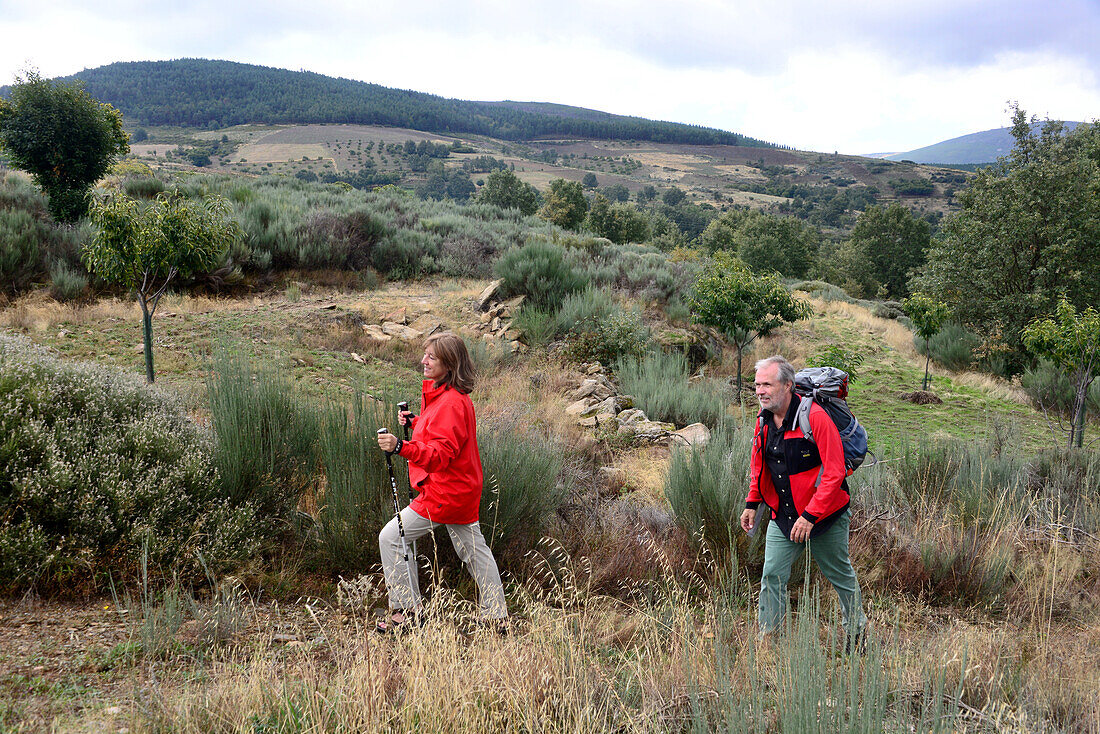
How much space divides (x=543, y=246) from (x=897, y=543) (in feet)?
40.8

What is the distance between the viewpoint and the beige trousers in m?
3.72

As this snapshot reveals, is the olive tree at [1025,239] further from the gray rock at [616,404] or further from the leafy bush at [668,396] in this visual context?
the gray rock at [616,404]

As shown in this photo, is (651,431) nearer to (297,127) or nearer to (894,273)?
(894,273)

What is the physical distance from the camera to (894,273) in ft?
172

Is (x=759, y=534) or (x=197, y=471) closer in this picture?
(x=197, y=471)

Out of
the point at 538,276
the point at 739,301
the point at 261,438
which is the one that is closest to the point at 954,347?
the point at 739,301

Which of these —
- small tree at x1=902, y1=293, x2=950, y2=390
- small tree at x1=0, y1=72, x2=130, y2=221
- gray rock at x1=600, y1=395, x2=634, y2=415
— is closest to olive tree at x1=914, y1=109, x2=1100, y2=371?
small tree at x1=902, y1=293, x2=950, y2=390

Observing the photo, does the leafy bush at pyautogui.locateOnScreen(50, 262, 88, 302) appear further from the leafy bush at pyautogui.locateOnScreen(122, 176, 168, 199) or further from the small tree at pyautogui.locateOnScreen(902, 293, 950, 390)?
the small tree at pyautogui.locateOnScreen(902, 293, 950, 390)

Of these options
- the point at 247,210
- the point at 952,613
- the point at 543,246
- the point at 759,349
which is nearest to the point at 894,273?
the point at 759,349

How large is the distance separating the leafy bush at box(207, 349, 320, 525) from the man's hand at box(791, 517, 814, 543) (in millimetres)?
3560

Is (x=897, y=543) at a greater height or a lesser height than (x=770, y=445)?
lesser

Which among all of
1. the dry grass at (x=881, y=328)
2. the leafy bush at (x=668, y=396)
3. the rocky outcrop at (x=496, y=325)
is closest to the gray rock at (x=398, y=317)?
the rocky outcrop at (x=496, y=325)

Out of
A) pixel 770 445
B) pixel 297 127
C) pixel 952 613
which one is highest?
pixel 297 127

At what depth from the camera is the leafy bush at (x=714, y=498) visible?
5.14 meters
